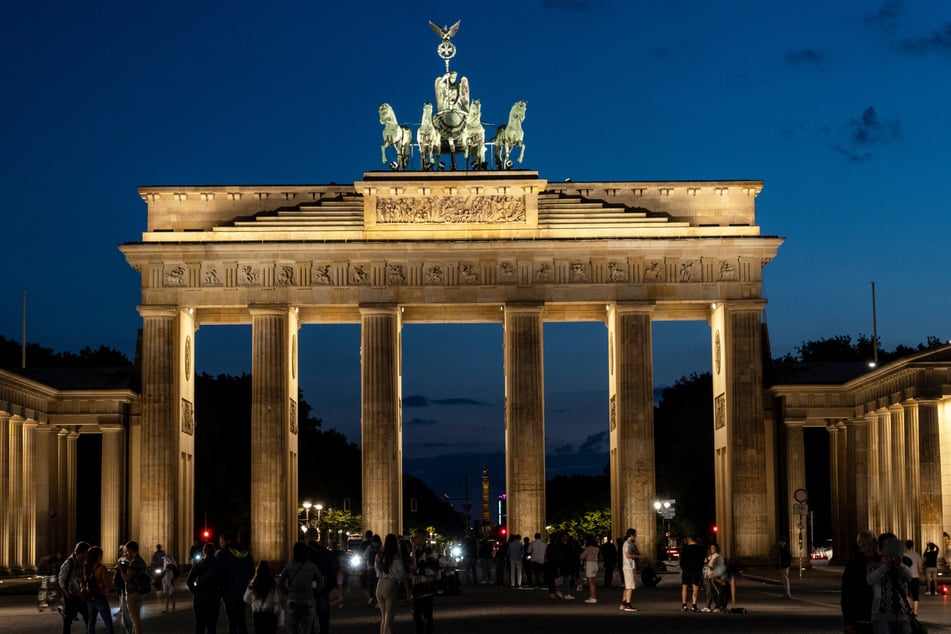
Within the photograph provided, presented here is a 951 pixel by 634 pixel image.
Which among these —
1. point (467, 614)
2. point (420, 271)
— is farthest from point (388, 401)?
point (467, 614)

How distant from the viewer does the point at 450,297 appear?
7550 centimetres

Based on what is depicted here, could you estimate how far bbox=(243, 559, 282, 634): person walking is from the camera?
85.1 feet

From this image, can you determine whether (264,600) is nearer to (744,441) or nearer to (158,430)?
(158,430)

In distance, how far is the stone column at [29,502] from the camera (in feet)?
237

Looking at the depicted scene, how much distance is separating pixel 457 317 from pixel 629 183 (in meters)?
10.4

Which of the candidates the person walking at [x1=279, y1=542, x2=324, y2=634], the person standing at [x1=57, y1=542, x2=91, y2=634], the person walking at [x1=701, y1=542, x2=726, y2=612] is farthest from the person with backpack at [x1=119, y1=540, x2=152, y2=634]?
the person walking at [x1=701, y1=542, x2=726, y2=612]

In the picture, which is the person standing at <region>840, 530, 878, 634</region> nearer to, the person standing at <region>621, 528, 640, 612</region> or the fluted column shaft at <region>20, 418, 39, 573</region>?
the person standing at <region>621, 528, 640, 612</region>

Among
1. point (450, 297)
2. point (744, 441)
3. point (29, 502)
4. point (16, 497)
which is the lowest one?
point (29, 502)

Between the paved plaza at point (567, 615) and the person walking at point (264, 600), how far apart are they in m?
8.69

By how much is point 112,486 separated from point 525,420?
18947 millimetres

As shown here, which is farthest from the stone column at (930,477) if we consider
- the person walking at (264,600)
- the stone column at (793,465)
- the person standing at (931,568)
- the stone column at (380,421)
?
the person walking at (264,600)

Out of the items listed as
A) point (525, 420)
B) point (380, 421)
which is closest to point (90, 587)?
point (380, 421)

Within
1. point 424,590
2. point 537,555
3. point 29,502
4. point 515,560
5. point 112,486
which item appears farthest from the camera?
point 112,486

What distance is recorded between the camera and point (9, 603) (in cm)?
4975
